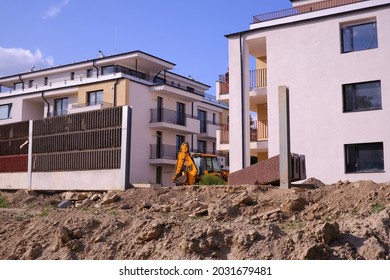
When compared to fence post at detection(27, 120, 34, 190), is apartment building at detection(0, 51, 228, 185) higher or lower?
higher

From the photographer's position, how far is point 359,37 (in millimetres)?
20969

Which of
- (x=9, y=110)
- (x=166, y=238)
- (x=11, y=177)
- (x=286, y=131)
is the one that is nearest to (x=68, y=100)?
(x=9, y=110)

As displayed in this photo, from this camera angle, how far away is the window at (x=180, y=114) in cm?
3808

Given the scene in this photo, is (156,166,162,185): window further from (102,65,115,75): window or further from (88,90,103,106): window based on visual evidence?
(102,65,115,75): window

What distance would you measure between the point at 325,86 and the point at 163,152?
16.7 meters

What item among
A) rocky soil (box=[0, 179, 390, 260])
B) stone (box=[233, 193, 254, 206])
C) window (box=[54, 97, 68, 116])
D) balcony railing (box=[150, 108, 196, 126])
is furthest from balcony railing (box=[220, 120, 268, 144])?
window (box=[54, 97, 68, 116])

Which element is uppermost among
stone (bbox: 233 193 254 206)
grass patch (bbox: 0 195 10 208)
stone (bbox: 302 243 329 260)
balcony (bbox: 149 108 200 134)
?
balcony (bbox: 149 108 200 134)

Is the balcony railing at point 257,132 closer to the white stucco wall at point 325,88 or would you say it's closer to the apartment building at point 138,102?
the white stucco wall at point 325,88

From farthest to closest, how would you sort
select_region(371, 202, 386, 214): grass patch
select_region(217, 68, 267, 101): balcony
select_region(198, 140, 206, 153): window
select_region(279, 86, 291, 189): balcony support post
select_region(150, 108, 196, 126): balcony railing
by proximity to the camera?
select_region(198, 140, 206, 153): window, select_region(150, 108, 196, 126): balcony railing, select_region(217, 68, 267, 101): balcony, select_region(279, 86, 291, 189): balcony support post, select_region(371, 202, 386, 214): grass patch

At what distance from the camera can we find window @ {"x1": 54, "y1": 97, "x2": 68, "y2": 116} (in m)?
38.3

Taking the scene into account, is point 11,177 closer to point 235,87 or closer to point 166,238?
point 235,87

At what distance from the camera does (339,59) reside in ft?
68.7

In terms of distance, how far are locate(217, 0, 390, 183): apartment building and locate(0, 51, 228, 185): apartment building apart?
38.9ft

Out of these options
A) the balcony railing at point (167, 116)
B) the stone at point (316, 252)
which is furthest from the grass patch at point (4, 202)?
the balcony railing at point (167, 116)
